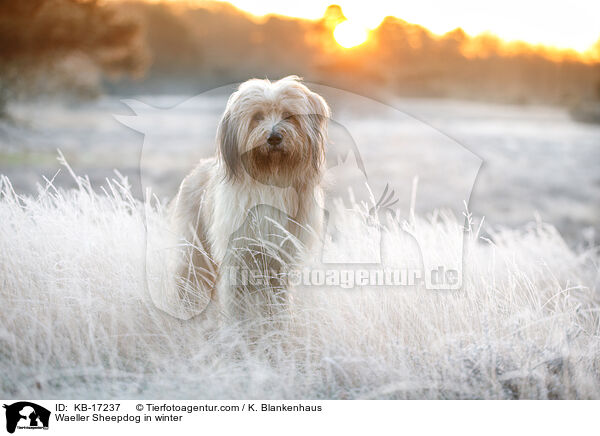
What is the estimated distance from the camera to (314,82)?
361cm

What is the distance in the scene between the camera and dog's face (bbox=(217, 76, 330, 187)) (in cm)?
301

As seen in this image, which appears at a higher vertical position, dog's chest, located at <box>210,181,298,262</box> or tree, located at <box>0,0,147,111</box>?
tree, located at <box>0,0,147,111</box>

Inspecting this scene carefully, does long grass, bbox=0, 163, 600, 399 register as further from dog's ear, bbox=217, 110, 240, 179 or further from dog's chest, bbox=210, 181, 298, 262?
dog's ear, bbox=217, 110, 240, 179

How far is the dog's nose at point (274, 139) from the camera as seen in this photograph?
117 inches

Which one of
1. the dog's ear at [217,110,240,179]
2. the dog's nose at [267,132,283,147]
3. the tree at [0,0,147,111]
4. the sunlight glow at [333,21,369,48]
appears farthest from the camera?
the tree at [0,0,147,111]

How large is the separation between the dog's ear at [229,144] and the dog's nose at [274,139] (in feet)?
0.71

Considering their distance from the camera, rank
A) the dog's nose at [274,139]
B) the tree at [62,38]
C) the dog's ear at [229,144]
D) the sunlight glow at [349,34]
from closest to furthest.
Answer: the dog's nose at [274,139] < the dog's ear at [229,144] < the sunlight glow at [349,34] < the tree at [62,38]

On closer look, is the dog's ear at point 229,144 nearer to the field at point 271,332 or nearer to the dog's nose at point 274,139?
the dog's nose at point 274,139
